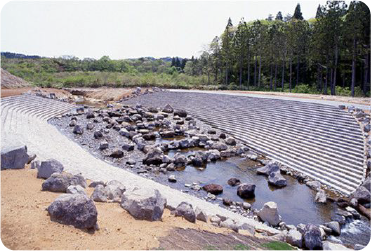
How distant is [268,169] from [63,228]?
9495mm

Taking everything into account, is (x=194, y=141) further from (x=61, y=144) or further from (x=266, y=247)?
(x=266, y=247)

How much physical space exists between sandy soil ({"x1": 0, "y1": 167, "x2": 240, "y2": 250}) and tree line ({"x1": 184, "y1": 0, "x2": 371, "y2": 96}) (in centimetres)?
1814

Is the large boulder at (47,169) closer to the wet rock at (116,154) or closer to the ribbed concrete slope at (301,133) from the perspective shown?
the wet rock at (116,154)

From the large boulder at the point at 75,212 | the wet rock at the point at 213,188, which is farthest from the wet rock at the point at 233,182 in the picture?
the large boulder at the point at 75,212

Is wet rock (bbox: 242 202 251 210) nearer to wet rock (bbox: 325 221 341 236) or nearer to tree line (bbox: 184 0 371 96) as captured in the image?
wet rock (bbox: 325 221 341 236)

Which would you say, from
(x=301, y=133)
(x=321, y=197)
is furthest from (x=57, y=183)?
(x=301, y=133)

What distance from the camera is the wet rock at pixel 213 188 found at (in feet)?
34.5

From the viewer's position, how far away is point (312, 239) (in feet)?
23.0

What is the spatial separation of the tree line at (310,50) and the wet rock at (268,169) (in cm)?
1169

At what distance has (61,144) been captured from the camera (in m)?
14.6

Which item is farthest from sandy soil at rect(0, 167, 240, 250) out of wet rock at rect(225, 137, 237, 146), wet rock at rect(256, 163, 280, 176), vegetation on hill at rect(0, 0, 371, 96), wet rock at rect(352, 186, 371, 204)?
vegetation on hill at rect(0, 0, 371, 96)

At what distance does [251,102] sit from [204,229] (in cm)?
1784

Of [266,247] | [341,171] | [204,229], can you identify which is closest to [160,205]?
[204,229]

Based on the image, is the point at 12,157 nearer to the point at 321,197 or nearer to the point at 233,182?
the point at 233,182
